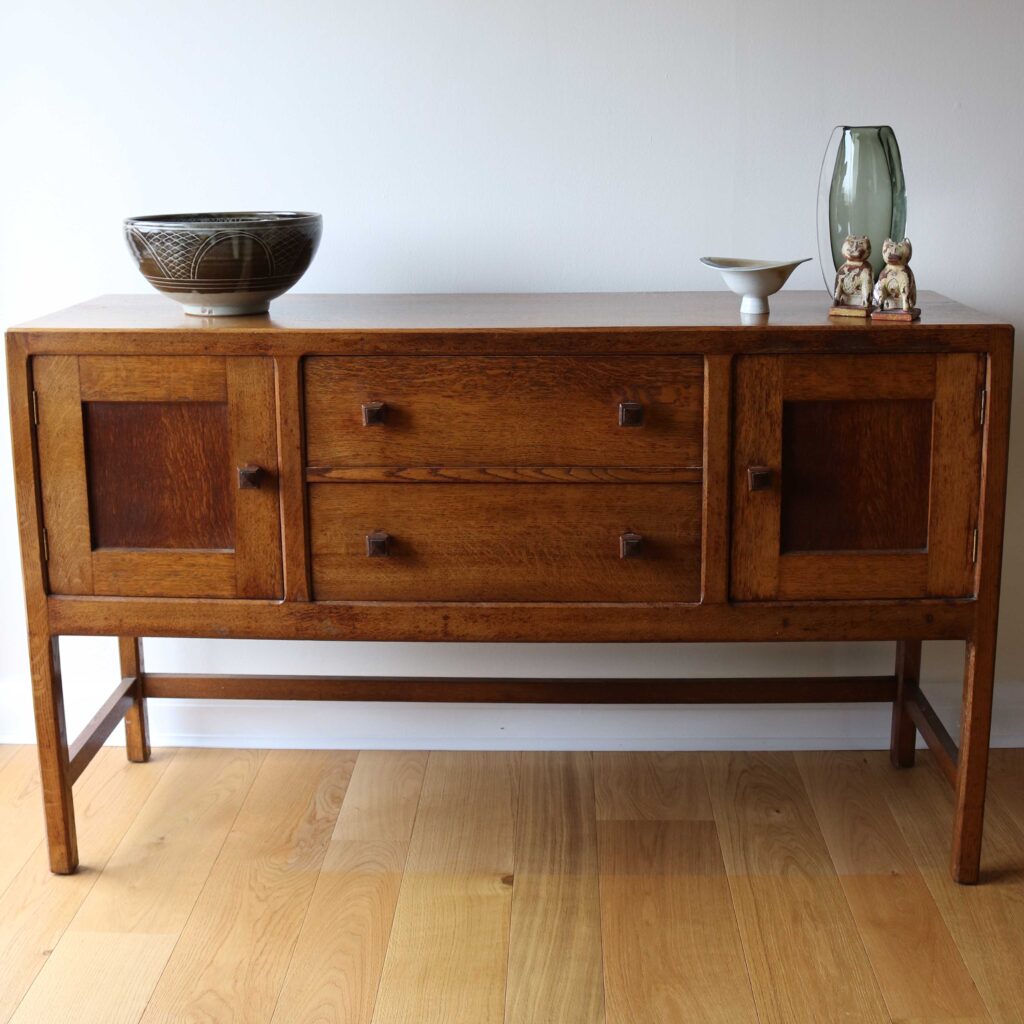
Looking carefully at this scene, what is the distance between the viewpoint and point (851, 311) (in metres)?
1.89

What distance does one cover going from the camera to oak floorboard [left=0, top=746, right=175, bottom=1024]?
6.07ft

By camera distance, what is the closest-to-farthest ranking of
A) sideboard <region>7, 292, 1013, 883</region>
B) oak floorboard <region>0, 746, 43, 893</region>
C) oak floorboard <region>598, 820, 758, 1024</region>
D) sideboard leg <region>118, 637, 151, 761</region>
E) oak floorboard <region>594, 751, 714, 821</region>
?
oak floorboard <region>598, 820, 758, 1024</region>
sideboard <region>7, 292, 1013, 883</region>
oak floorboard <region>0, 746, 43, 893</region>
oak floorboard <region>594, 751, 714, 821</region>
sideboard leg <region>118, 637, 151, 761</region>

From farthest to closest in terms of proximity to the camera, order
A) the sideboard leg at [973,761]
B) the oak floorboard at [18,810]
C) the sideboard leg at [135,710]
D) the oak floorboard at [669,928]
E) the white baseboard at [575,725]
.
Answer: the white baseboard at [575,725] < the sideboard leg at [135,710] < the oak floorboard at [18,810] < the sideboard leg at [973,761] < the oak floorboard at [669,928]

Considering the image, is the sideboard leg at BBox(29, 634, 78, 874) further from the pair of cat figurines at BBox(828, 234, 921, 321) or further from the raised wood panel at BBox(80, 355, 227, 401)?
the pair of cat figurines at BBox(828, 234, 921, 321)

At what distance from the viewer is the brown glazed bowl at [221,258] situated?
1.92m

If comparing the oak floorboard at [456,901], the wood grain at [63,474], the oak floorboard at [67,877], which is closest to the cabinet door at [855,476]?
the oak floorboard at [456,901]

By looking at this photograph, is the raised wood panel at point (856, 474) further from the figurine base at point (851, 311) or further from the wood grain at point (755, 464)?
the figurine base at point (851, 311)

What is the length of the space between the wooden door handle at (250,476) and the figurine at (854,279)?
853 mm

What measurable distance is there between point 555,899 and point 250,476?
2.55 feet

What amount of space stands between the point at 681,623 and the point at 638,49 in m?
1.01

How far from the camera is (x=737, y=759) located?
8.03 feet

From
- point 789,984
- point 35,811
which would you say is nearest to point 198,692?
point 35,811

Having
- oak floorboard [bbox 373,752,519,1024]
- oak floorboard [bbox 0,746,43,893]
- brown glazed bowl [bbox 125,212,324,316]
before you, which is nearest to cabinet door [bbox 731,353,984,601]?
oak floorboard [bbox 373,752,519,1024]

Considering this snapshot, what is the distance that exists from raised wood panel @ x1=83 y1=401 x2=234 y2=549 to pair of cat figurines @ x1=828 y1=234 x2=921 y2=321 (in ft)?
3.00
